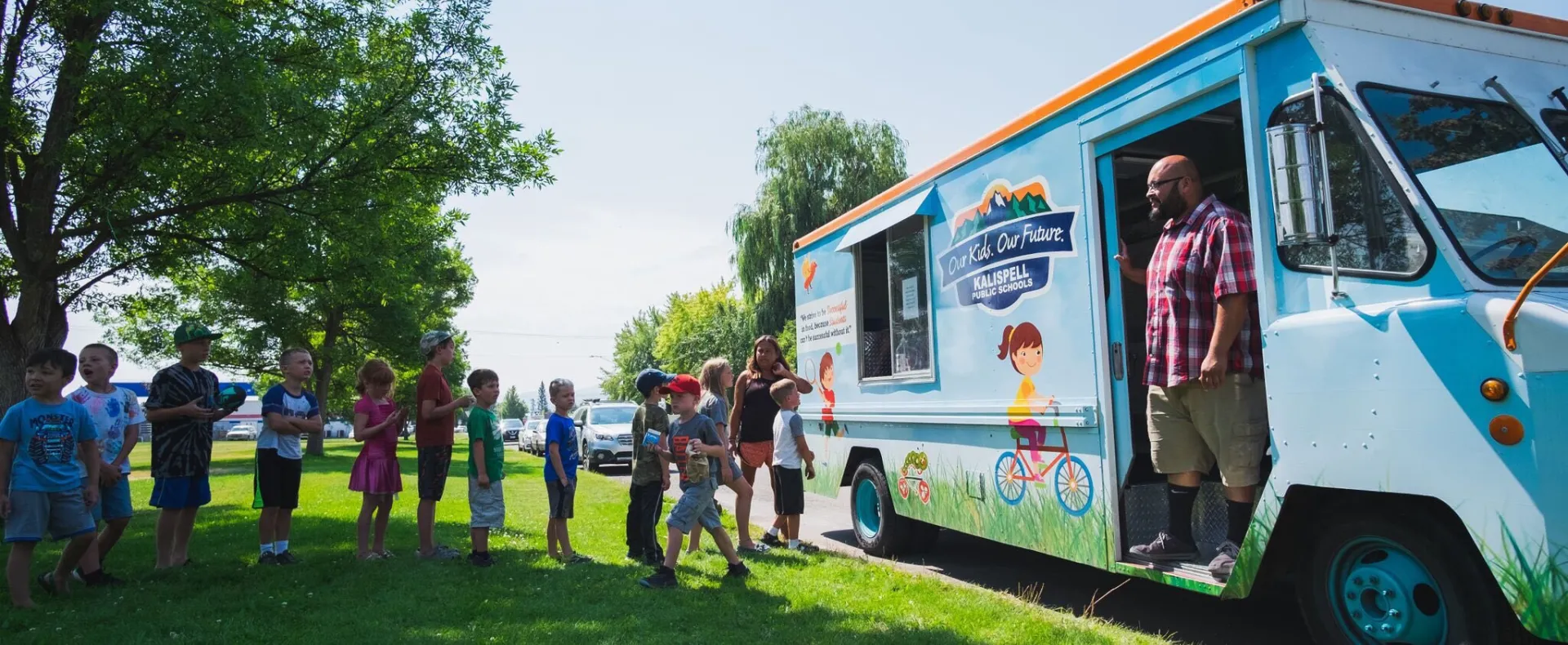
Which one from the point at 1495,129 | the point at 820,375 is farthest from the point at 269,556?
the point at 1495,129

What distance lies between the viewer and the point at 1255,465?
13.4ft

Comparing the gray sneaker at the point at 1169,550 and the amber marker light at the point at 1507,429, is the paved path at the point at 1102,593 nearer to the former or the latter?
the gray sneaker at the point at 1169,550

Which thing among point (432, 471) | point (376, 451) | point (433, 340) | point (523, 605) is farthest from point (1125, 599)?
point (376, 451)

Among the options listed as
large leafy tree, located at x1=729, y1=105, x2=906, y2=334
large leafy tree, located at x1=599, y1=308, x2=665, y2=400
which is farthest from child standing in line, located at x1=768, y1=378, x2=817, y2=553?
large leafy tree, located at x1=599, y1=308, x2=665, y2=400

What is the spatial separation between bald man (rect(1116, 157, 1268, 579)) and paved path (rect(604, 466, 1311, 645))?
0.94m

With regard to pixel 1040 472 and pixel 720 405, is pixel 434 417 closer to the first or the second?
pixel 720 405

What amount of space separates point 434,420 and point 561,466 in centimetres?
109

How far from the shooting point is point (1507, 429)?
2986 millimetres

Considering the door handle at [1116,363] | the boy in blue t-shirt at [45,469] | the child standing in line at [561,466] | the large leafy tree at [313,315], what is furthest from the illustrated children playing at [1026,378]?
the large leafy tree at [313,315]

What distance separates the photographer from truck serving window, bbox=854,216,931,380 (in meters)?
6.96

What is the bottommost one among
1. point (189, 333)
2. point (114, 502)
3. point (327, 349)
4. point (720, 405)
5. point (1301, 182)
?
point (114, 502)

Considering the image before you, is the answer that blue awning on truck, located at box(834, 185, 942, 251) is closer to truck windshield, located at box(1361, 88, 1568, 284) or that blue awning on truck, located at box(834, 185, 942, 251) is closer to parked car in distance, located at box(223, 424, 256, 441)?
truck windshield, located at box(1361, 88, 1568, 284)

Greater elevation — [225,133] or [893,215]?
[225,133]

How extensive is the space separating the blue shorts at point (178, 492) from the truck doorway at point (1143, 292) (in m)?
5.98
